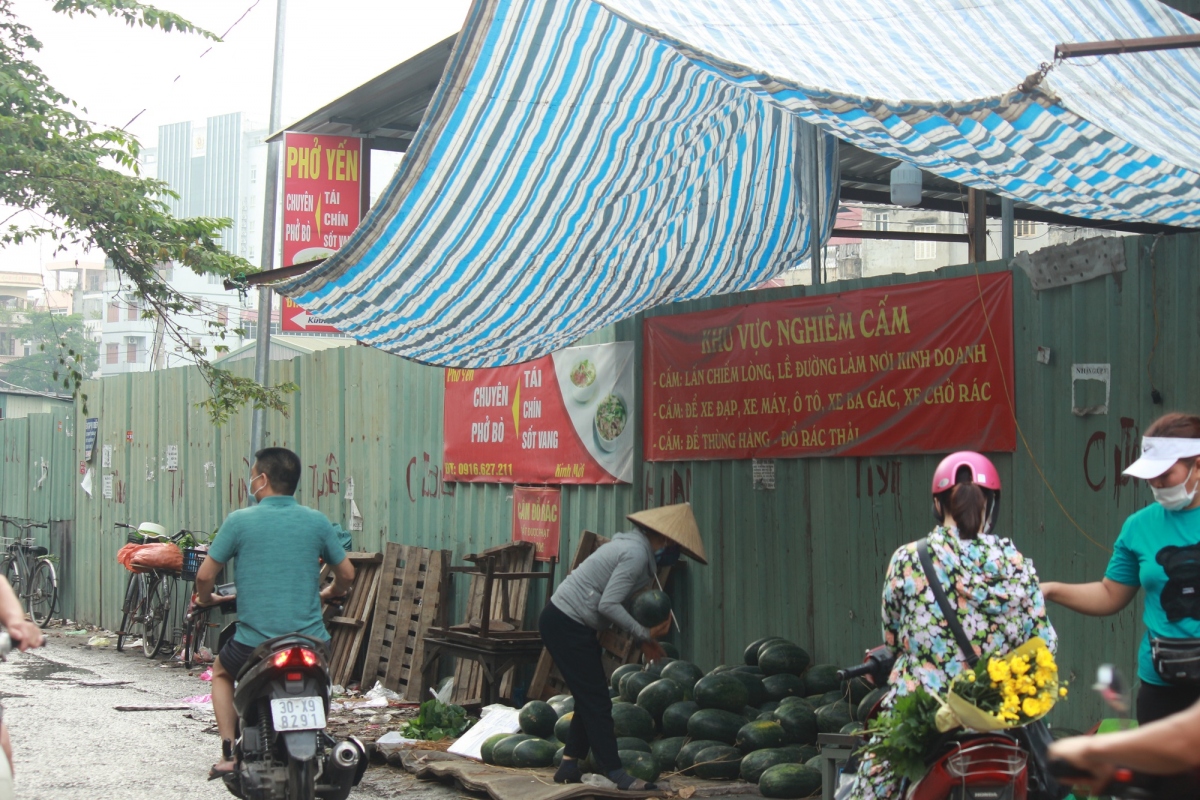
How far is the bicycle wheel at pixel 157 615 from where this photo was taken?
612 inches

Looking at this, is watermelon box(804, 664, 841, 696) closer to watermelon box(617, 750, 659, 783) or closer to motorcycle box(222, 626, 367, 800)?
watermelon box(617, 750, 659, 783)

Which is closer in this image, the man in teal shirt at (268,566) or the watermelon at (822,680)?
the man in teal shirt at (268,566)

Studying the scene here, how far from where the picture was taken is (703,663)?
370 inches

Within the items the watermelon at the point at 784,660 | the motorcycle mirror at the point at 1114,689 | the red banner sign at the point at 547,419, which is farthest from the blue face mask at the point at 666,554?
the motorcycle mirror at the point at 1114,689

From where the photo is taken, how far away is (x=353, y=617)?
1273cm

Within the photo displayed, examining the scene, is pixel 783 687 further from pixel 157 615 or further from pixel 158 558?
pixel 157 615

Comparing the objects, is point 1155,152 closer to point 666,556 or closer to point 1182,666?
point 1182,666

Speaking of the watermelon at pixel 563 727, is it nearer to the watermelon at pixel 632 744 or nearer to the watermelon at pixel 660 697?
the watermelon at pixel 632 744

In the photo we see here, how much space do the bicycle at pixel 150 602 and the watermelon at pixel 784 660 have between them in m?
9.21

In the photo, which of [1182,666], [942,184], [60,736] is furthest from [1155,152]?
[942,184]

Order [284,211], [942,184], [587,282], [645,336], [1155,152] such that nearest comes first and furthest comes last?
[1155,152]
[587,282]
[645,336]
[284,211]
[942,184]

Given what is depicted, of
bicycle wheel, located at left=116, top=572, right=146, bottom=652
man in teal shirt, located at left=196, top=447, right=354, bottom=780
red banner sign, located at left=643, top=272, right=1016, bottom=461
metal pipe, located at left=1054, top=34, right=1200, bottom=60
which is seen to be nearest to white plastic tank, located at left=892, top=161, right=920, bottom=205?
red banner sign, located at left=643, top=272, right=1016, bottom=461

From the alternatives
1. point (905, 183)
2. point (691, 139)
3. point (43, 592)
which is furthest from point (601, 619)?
point (43, 592)

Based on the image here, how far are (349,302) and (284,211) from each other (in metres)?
5.11
